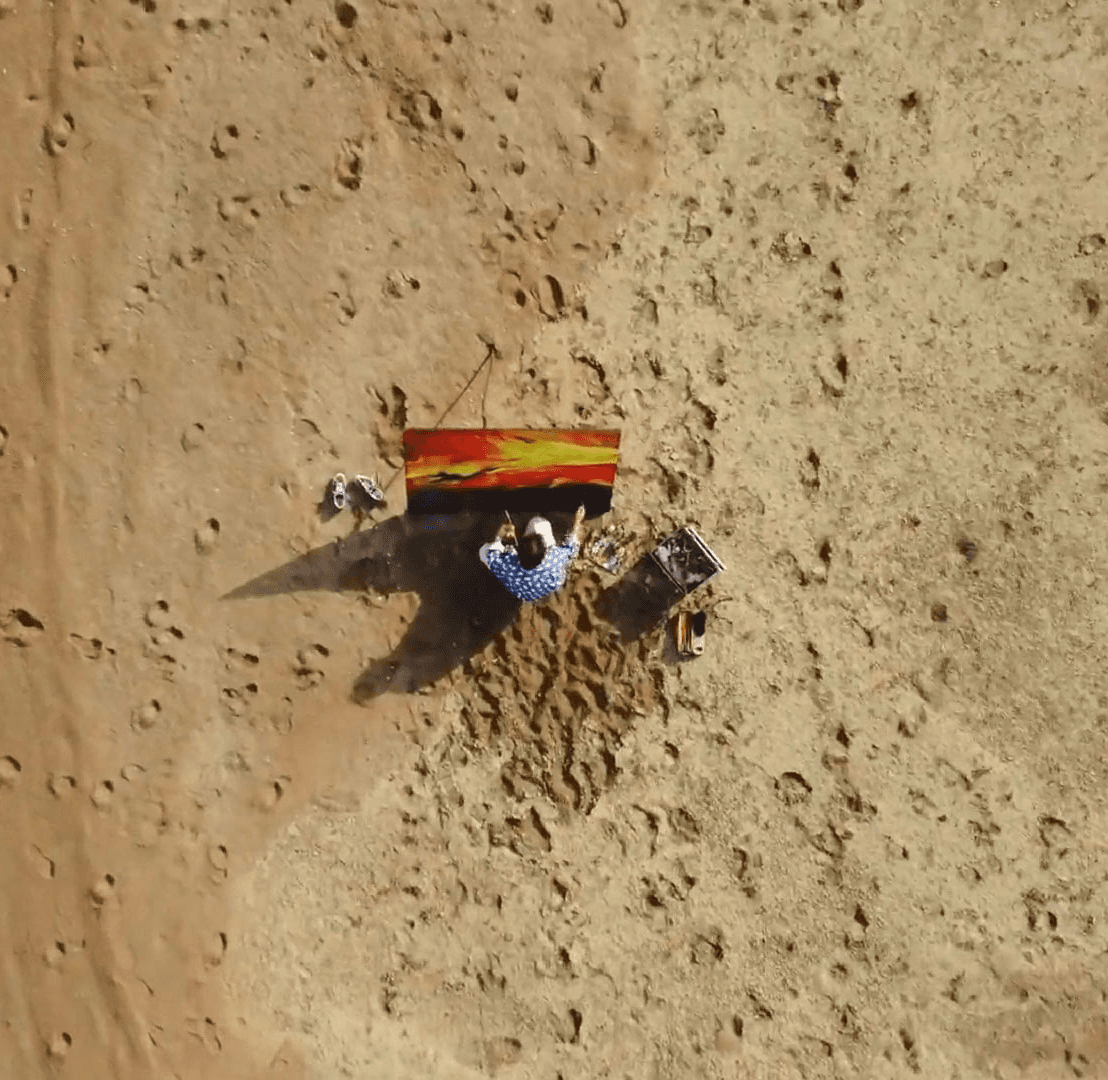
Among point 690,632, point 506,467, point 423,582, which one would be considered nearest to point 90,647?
point 423,582

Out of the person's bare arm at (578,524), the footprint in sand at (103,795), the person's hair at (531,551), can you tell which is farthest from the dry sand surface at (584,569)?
the person's hair at (531,551)

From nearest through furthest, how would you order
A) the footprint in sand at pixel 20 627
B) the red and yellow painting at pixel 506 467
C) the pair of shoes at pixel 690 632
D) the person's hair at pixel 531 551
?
the person's hair at pixel 531 551, the red and yellow painting at pixel 506 467, the footprint in sand at pixel 20 627, the pair of shoes at pixel 690 632

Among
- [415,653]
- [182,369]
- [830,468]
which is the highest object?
[182,369]

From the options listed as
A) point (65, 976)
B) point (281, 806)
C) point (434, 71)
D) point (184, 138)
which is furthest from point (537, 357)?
point (65, 976)

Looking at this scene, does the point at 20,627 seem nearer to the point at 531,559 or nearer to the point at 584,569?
the point at 531,559

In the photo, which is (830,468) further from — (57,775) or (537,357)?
(57,775)

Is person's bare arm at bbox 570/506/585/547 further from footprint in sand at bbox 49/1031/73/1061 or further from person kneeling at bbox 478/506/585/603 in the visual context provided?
footprint in sand at bbox 49/1031/73/1061

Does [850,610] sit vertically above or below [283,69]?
below

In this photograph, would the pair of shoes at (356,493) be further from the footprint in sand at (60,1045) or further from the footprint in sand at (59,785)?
the footprint in sand at (60,1045)
